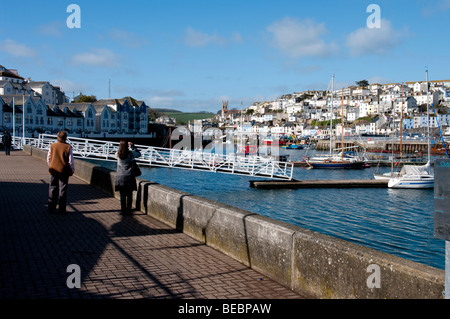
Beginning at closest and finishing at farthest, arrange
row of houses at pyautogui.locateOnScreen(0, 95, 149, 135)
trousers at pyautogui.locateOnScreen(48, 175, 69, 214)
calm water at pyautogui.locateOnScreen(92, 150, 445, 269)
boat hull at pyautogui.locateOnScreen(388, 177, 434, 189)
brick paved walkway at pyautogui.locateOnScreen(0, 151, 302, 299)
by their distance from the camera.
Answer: brick paved walkway at pyautogui.locateOnScreen(0, 151, 302, 299) → trousers at pyautogui.locateOnScreen(48, 175, 69, 214) → calm water at pyautogui.locateOnScreen(92, 150, 445, 269) → boat hull at pyautogui.locateOnScreen(388, 177, 434, 189) → row of houses at pyautogui.locateOnScreen(0, 95, 149, 135)

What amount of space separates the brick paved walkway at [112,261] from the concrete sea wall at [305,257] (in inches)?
7.4

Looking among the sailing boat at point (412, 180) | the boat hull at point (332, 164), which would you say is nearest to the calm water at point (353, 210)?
the sailing boat at point (412, 180)

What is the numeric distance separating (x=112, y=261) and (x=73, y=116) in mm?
95645

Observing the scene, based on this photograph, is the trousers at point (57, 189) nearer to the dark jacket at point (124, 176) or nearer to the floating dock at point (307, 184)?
the dark jacket at point (124, 176)

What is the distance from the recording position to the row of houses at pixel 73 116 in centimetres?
7821

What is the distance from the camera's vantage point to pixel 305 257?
5094 millimetres

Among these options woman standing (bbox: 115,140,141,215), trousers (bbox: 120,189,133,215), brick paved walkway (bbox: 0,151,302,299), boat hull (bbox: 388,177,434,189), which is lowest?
boat hull (bbox: 388,177,434,189)

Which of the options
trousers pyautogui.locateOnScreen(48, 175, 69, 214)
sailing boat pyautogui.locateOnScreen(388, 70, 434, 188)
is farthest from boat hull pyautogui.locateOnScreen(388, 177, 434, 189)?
trousers pyautogui.locateOnScreen(48, 175, 69, 214)

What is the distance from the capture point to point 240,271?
19.4 ft

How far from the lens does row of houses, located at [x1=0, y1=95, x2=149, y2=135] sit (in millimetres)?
78206

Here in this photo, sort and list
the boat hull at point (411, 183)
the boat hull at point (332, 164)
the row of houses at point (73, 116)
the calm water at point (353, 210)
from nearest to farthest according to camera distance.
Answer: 1. the calm water at point (353, 210)
2. the boat hull at point (411, 183)
3. the boat hull at point (332, 164)
4. the row of houses at point (73, 116)

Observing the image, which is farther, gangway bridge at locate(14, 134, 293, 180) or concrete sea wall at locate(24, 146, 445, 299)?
gangway bridge at locate(14, 134, 293, 180)

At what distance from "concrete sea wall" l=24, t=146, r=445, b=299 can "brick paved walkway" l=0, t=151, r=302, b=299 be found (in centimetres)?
19

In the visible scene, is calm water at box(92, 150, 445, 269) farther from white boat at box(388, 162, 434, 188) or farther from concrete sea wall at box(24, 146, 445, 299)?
concrete sea wall at box(24, 146, 445, 299)
